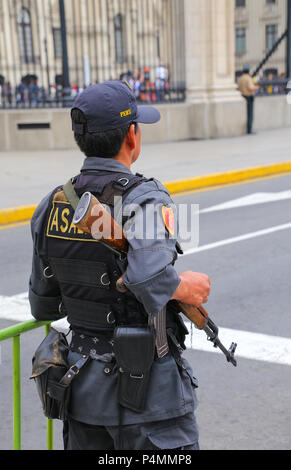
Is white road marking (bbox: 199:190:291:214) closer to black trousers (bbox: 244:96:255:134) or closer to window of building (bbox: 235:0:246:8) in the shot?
black trousers (bbox: 244:96:255:134)

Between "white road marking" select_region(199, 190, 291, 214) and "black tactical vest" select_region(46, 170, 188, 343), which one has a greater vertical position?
"black tactical vest" select_region(46, 170, 188, 343)

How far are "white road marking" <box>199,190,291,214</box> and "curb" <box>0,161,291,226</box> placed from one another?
120cm

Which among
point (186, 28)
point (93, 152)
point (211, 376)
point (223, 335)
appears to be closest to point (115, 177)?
point (93, 152)

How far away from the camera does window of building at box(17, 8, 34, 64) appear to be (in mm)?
36719

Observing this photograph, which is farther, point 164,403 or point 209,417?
point 209,417

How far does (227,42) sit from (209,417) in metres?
15.5

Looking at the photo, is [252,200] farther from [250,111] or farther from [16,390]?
[250,111]

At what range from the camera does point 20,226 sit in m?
9.37

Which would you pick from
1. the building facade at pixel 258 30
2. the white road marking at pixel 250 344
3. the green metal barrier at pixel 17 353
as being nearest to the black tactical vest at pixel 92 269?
the green metal barrier at pixel 17 353

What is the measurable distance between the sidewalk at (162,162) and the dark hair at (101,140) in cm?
790

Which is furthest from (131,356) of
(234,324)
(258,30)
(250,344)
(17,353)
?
(258,30)

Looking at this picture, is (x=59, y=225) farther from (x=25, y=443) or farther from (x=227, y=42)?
(x=227, y=42)

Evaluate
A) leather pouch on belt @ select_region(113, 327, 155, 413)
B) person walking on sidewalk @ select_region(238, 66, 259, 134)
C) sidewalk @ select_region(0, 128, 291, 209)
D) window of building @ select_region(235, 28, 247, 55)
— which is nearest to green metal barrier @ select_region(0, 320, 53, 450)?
leather pouch on belt @ select_region(113, 327, 155, 413)

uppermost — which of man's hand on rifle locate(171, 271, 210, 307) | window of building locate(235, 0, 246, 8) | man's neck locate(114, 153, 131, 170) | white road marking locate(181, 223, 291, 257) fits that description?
window of building locate(235, 0, 246, 8)
